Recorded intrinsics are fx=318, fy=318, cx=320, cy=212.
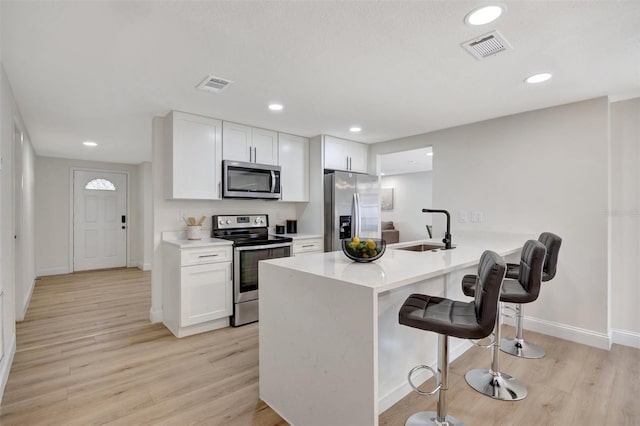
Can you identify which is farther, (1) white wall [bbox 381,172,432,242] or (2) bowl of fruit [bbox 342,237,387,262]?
(1) white wall [bbox 381,172,432,242]

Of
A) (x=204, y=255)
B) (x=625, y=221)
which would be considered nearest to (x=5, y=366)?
(x=204, y=255)

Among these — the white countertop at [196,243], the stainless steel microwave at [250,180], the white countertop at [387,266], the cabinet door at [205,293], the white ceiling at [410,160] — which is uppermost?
the white ceiling at [410,160]

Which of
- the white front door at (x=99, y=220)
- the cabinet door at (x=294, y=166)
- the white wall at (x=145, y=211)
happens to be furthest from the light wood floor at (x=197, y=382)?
the white front door at (x=99, y=220)

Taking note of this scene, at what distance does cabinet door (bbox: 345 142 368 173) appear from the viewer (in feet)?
15.5

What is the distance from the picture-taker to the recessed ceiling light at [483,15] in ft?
5.34

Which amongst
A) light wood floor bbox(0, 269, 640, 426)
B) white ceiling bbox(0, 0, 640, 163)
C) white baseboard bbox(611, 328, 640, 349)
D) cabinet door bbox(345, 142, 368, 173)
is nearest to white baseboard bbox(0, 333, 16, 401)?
light wood floor bbox(0, 269, 640, 426)

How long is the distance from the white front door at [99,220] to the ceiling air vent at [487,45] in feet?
23.0

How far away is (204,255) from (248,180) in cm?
108

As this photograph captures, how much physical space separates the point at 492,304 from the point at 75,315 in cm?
442

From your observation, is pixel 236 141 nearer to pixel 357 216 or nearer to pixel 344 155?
pixel 344 155

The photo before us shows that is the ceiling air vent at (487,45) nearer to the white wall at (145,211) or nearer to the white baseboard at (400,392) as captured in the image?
the white baseboard at (400,392)

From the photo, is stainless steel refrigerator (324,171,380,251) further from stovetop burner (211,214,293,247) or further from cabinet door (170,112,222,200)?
cabinet door (170,112,222,200)

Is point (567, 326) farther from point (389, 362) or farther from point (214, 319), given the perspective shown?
point (214, 319)

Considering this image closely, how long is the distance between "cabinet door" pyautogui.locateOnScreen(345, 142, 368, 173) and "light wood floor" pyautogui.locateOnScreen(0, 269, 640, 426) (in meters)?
2.67
